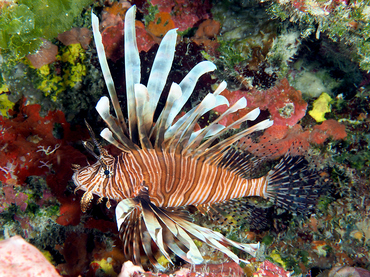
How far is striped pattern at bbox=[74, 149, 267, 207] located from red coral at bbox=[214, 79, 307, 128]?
3.20 feet

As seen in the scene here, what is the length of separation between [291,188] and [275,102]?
52.3 inches

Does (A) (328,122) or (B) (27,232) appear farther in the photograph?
(A) (328,122)

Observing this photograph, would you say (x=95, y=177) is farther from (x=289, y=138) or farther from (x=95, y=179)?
(x=289, y=138)

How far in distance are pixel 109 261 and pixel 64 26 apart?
4.10 m

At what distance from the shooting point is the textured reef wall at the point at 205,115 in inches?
132

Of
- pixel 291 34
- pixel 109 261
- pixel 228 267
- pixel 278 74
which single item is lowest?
pixel 109 261

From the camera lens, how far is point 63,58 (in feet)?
13.2

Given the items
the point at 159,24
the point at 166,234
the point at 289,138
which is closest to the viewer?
the point at 166,234

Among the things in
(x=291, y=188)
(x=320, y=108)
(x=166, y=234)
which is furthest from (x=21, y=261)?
(x=320, y=108)

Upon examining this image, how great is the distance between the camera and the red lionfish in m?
2.21

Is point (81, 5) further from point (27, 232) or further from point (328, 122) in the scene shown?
point (328, 122)

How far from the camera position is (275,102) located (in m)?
3.47

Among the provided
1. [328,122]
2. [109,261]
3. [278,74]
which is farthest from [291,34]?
[109,261]

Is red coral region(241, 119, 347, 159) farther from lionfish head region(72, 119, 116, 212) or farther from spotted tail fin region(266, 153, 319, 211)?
lionfish head region(72, 119, 116, 212)
